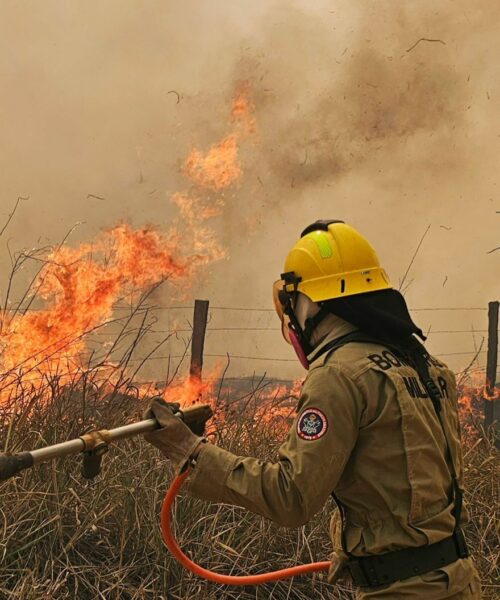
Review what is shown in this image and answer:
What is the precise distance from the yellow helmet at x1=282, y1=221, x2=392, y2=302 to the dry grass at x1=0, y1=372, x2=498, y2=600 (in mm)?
1677

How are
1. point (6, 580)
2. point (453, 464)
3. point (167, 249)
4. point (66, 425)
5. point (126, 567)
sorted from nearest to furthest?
→ point (453, 464)
point (6, 580)
point (126, 567)
point (66, 425)
point (167, 249)

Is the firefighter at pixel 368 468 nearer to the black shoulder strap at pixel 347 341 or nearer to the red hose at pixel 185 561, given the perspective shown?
the black shoulder strap at pixel 347 341

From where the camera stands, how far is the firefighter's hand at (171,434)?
195 cm

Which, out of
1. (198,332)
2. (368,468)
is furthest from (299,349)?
(198,332)

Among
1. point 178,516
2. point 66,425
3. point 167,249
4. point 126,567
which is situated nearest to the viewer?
point 126,567

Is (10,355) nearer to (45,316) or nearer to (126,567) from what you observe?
(45,316)

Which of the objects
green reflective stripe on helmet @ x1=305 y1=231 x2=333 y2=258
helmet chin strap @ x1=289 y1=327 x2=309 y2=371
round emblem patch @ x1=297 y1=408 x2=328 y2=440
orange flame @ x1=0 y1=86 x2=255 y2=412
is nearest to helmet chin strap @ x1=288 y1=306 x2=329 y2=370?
helmet chin strap @ x1=289 y1=327 x2=309 y2=371

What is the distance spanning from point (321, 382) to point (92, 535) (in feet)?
6.42

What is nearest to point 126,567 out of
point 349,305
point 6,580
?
point 6,580

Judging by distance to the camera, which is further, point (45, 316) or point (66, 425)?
point (45, 316)

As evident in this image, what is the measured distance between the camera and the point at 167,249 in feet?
23.6

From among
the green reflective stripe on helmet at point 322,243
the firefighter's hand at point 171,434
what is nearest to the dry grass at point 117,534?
the firefighter's hand at point 171,434

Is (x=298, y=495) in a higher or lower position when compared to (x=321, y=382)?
lower

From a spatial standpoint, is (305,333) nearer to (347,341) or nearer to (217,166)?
(347,341)
